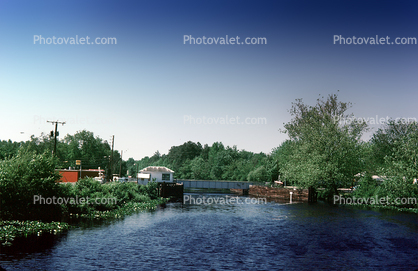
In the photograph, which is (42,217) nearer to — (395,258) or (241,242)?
(241,242)

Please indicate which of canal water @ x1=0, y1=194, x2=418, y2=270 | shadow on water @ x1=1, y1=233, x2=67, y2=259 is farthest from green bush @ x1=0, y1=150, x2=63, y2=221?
shadow on water @ x1=1, y1=233, x2=67, y2=259

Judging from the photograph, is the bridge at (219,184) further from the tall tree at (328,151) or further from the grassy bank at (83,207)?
the grassy bank at (83,207)

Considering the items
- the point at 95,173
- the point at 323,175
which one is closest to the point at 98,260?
the point at 323,175

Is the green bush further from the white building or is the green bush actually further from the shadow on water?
the white building

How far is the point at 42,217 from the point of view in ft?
115

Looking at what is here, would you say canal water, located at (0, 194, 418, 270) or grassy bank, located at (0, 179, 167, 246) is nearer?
canal water, located at (0, 194, 418, 270)

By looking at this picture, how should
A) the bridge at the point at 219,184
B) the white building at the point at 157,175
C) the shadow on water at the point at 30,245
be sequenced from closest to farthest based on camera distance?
1. the shadow on water at the point at 30,245
2. the white building at the point at 157,175
3. the bridge at the point at 219,184

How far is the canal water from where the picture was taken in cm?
2128

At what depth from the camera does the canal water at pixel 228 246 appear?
69.8ft

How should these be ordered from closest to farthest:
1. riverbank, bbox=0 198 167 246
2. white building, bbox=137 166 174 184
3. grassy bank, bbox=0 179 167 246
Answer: riverbank, bbox=0 198 167 246 → grassy bank, bbox=0 179 167 246 → white building, bbox=137 166 174 184

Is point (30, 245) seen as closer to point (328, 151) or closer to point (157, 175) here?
point (328, 151)

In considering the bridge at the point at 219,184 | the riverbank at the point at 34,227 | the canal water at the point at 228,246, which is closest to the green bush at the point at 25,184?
the riverbank at the point at 34,227

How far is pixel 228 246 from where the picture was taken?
1071 inches

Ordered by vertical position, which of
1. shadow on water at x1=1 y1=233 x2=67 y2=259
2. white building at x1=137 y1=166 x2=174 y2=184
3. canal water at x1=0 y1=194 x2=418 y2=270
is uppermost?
white building at x1=137 y1=166 x2=174 y2=184
